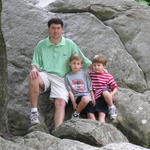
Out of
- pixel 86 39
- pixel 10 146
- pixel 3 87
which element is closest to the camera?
pixel 10 146

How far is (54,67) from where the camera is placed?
749 centimetres

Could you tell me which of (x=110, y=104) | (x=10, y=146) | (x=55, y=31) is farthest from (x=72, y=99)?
(x=10, y=146)

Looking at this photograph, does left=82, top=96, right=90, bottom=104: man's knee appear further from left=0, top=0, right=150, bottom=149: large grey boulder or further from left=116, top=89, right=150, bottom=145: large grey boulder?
left=116, top=89, right=150, bottom=145: large grey boulder

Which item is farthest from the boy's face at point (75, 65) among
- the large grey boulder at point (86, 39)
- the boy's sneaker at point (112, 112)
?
the boy's sneaker at point (112, 112)

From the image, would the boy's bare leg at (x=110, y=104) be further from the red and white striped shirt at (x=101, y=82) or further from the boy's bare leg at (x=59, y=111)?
the boy's bare leg at (x=59, y=111)

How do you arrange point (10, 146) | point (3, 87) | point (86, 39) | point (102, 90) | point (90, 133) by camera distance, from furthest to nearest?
point (86, 39) < point (102, 90) < point (3, 87) < point (90, 133) < point (10, 146)

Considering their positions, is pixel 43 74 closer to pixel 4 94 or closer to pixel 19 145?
pixel 4 94

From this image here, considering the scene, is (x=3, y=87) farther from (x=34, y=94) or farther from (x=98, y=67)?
(x=98, y=67)

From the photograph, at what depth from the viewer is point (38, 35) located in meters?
8.95

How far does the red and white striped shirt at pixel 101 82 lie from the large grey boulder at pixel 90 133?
1.31m

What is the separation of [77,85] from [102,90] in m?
0.44

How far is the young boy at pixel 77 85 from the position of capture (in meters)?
7.18

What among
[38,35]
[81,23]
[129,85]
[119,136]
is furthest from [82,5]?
[119,136]

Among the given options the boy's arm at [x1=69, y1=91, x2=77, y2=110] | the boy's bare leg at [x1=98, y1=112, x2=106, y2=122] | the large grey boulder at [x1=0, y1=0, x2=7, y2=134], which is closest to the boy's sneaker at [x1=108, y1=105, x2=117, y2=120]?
the boy's bare leg at [x1=98, y1=112, x2=106, y2=122]
